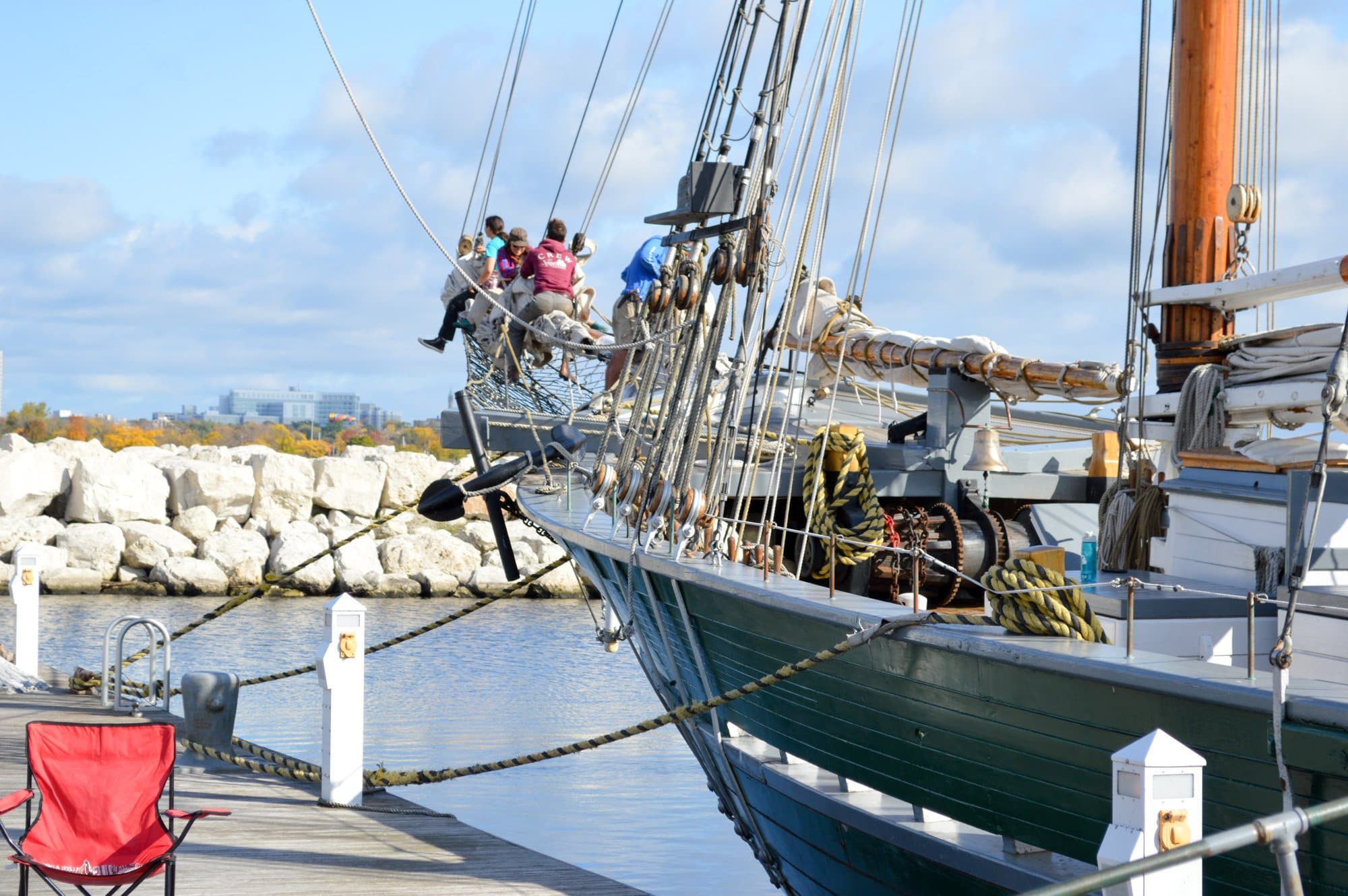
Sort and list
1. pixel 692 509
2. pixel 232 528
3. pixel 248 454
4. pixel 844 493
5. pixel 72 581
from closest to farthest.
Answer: pixel 692 509 → pixel 844 493 → pixel 72 581 → pixel 232 528 → pixel 248 454

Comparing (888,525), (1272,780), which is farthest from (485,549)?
(1272,780)

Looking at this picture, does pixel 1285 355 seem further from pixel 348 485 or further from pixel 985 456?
pixel 348 485

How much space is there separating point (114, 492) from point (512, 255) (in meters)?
16.4

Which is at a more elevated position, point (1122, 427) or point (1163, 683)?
point (1122, 427)

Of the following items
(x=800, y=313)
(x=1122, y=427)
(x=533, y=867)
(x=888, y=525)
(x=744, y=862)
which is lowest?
(x=744, y=862)

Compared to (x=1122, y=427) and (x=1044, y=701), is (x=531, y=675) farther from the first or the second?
(x=1044, y=701)

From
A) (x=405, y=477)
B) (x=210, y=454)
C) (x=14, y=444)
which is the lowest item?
(x=405, y=477)

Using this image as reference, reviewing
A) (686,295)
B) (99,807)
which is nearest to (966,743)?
(99,807)

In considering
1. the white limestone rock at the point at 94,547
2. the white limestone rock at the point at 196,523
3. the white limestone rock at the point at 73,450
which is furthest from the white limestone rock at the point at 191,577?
the white limestone rock at the point at 73,450

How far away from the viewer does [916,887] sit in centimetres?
555

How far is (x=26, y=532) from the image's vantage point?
2630cm

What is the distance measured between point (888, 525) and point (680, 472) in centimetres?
145

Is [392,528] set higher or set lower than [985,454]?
lower

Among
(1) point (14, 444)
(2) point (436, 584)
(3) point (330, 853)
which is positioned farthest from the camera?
(1) point (14, 444)
